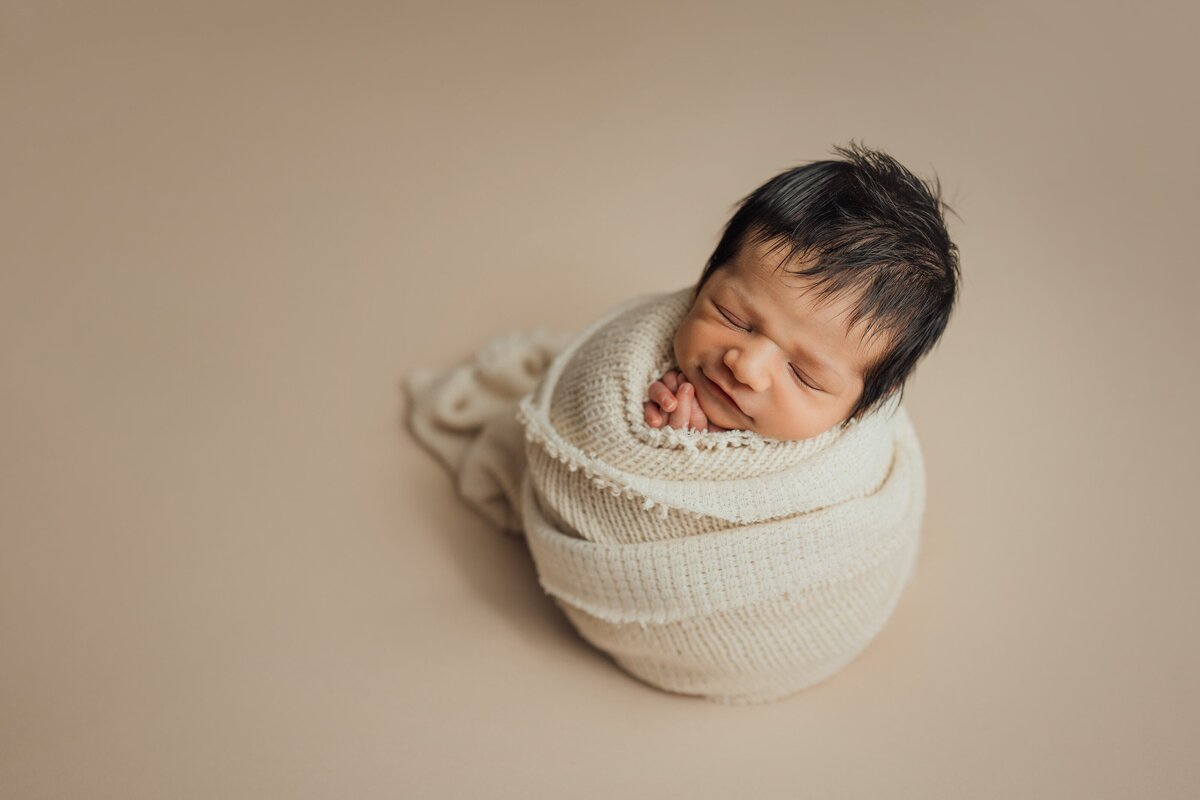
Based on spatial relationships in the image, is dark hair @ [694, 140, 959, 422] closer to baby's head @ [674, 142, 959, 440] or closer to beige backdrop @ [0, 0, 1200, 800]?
baby's head @ [674, 142, 959, 440]

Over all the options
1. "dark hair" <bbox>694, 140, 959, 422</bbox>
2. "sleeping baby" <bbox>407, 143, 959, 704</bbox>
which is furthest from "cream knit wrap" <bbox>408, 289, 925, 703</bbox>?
"dark hair" <bbox>694, 140, 959, 422</bbox>

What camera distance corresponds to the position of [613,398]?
47.4 inches

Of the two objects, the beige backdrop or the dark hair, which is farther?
the beige backdrop

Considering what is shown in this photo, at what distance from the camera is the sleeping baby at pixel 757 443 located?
1.12 meters

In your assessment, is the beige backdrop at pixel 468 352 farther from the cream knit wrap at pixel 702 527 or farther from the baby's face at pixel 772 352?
the baby's face at pixel 772 352

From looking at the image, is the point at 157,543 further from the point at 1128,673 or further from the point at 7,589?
the point at 1128,673

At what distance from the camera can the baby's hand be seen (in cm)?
118

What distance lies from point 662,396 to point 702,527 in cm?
16

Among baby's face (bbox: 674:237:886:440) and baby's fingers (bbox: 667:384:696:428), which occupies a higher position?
baby's face (bbox: 674:237:886:440)

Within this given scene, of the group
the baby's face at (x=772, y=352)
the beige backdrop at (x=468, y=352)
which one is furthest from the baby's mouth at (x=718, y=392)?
the beige backdrop at (x=468, y=352)

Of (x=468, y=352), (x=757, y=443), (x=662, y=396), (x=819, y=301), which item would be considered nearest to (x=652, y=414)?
(x=662, y=396)

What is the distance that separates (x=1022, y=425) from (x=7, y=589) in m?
1.54

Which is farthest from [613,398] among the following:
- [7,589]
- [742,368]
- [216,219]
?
[216,219]

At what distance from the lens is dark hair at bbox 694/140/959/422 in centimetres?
110
